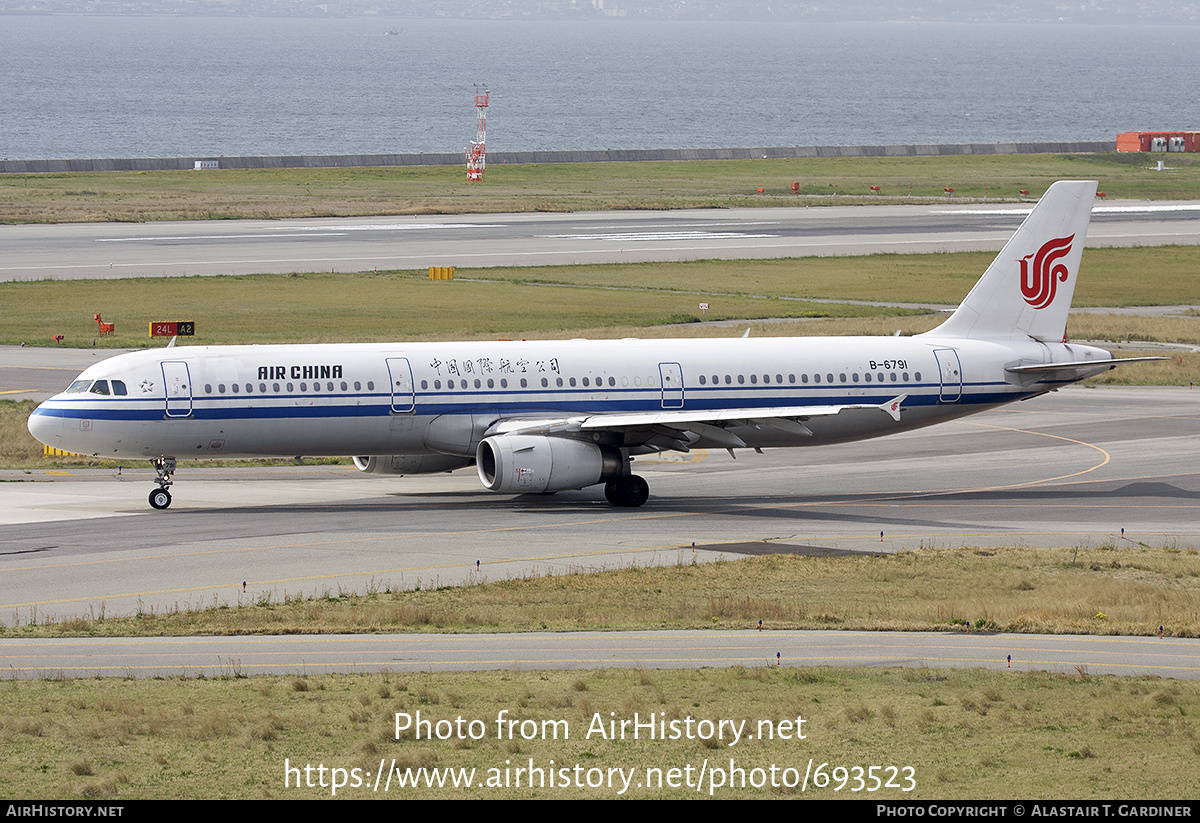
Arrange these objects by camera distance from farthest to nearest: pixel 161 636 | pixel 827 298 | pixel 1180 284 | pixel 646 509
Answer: pixel 1180 284
pixel 827 298
pixel 646 509
pixel 161 636

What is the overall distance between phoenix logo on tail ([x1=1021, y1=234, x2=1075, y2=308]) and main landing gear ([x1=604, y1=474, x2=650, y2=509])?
667 inches

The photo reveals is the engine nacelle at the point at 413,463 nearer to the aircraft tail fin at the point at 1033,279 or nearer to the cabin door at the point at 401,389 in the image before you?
the cabin door at the point at 401,389

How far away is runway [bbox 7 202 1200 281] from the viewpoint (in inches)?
4230

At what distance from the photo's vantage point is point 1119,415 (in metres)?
65.7

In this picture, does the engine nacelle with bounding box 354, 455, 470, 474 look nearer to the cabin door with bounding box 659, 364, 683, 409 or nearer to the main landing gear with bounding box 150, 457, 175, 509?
the main landing gear with bounding box 150, 457, 175, 509

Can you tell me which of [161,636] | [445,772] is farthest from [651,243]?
[445,772]

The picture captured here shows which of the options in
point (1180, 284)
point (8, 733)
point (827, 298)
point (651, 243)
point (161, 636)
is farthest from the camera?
point (651, 243)

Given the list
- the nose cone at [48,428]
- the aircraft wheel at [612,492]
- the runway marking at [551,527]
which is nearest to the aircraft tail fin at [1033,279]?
the runway marking at [551,527]

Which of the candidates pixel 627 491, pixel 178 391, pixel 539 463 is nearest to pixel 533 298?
pixel 627 491

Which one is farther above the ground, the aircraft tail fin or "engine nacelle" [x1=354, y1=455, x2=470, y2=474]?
→ the aircraft tail fin

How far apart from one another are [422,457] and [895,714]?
28146mm

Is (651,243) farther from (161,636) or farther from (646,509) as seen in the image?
(161,636)

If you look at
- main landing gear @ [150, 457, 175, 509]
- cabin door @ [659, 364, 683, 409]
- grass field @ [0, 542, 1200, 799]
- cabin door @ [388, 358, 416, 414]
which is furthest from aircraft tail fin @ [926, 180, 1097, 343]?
main landing gear @ [150, 457, 175, 509]
